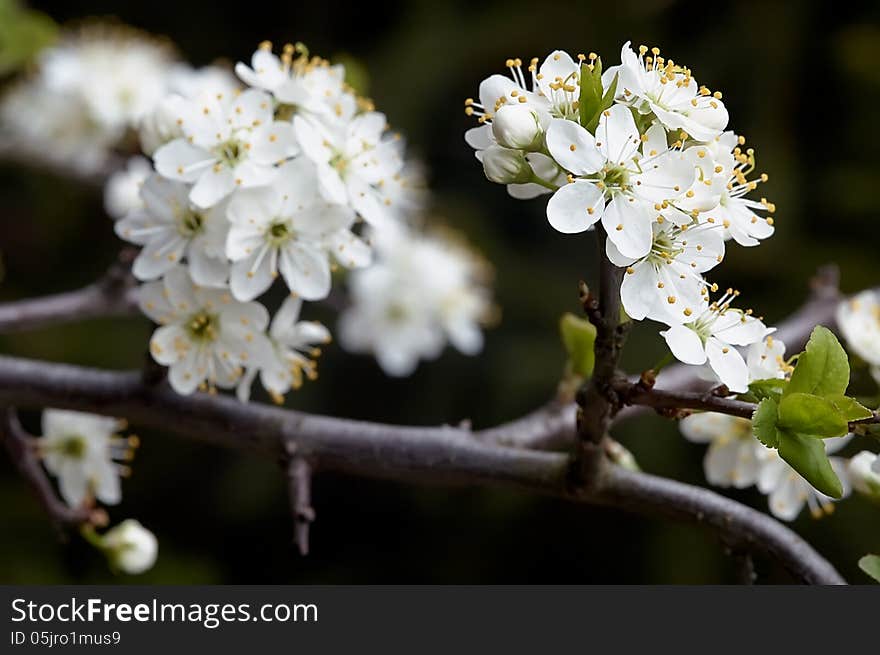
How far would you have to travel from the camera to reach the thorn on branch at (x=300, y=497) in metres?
0.80

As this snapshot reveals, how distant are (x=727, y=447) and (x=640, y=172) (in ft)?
1.23

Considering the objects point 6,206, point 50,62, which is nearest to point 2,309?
point 50,62

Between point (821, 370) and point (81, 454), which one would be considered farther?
point (81, 454)

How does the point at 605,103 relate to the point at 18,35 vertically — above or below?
below

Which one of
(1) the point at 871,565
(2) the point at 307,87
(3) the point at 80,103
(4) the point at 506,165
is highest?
(3) the point at 80,103

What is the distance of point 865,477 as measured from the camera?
2.65 feet

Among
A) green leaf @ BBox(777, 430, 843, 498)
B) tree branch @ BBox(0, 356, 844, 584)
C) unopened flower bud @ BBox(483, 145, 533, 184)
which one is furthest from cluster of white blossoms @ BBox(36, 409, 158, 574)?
green leaf @ BBox(777, 430, 843, 498)

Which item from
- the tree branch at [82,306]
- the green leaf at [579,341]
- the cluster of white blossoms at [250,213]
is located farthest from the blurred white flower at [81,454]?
the green leaf at [579,341]

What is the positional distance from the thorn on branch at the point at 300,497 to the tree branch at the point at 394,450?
0.01m

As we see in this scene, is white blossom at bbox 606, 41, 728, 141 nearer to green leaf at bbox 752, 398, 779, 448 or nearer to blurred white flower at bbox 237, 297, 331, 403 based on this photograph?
green leaf at bbox 752, 398, 779, 448

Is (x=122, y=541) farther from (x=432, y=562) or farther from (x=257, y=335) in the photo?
(x=432, y=562)

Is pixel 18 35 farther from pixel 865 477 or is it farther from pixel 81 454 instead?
pixel 865 477

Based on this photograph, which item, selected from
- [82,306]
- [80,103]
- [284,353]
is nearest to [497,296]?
[80,103]

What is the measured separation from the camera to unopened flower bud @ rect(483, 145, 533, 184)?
0.68 meters
